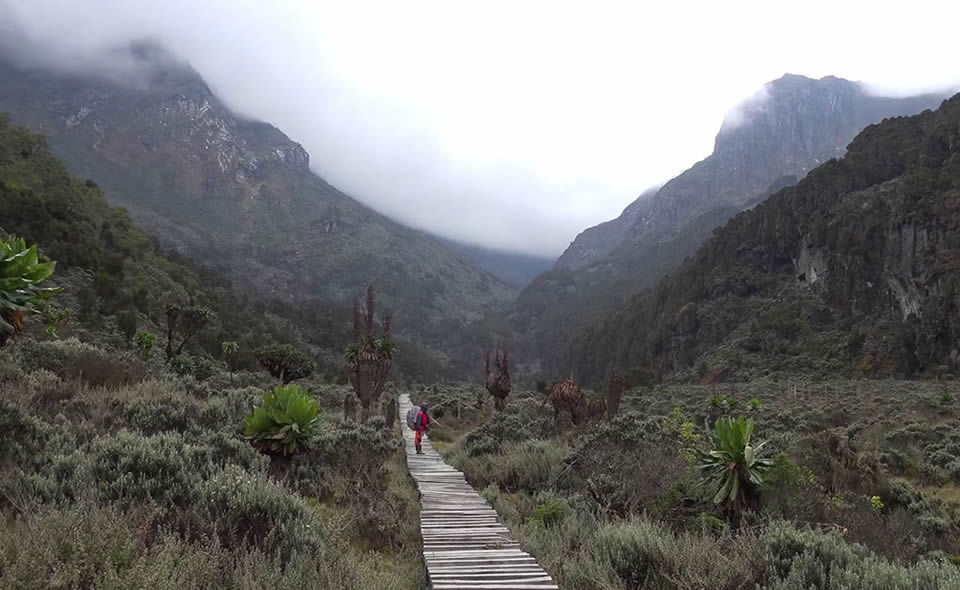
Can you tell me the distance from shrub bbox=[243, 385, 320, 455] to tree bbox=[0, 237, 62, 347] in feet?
9.63

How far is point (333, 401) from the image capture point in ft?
104

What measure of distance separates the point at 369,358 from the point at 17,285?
55.4 ft

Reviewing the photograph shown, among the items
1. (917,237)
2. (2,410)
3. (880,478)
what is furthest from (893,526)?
(917,237)

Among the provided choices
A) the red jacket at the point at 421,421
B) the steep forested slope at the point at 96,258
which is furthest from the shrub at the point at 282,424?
the steep forested slope at the point at 96,258

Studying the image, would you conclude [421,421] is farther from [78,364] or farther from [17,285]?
[17,285]

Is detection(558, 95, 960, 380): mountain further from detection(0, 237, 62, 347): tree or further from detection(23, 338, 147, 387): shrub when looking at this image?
detection(0, 237, 62, 347): tree

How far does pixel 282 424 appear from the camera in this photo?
8.02m

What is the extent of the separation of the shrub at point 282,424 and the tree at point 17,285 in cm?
294

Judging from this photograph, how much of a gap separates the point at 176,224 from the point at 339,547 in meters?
173

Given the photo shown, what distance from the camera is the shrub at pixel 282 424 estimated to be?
793 cm

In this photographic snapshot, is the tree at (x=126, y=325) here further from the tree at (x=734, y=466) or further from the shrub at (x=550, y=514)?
the tree at (x=734, y=466)

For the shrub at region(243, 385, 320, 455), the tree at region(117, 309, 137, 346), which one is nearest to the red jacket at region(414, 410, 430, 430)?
the shrub at region(243, 385, 320, 455)

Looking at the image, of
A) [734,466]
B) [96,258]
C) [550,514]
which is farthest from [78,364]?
[96,258]

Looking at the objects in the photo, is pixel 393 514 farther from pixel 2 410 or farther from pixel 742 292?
pixel 742 292
